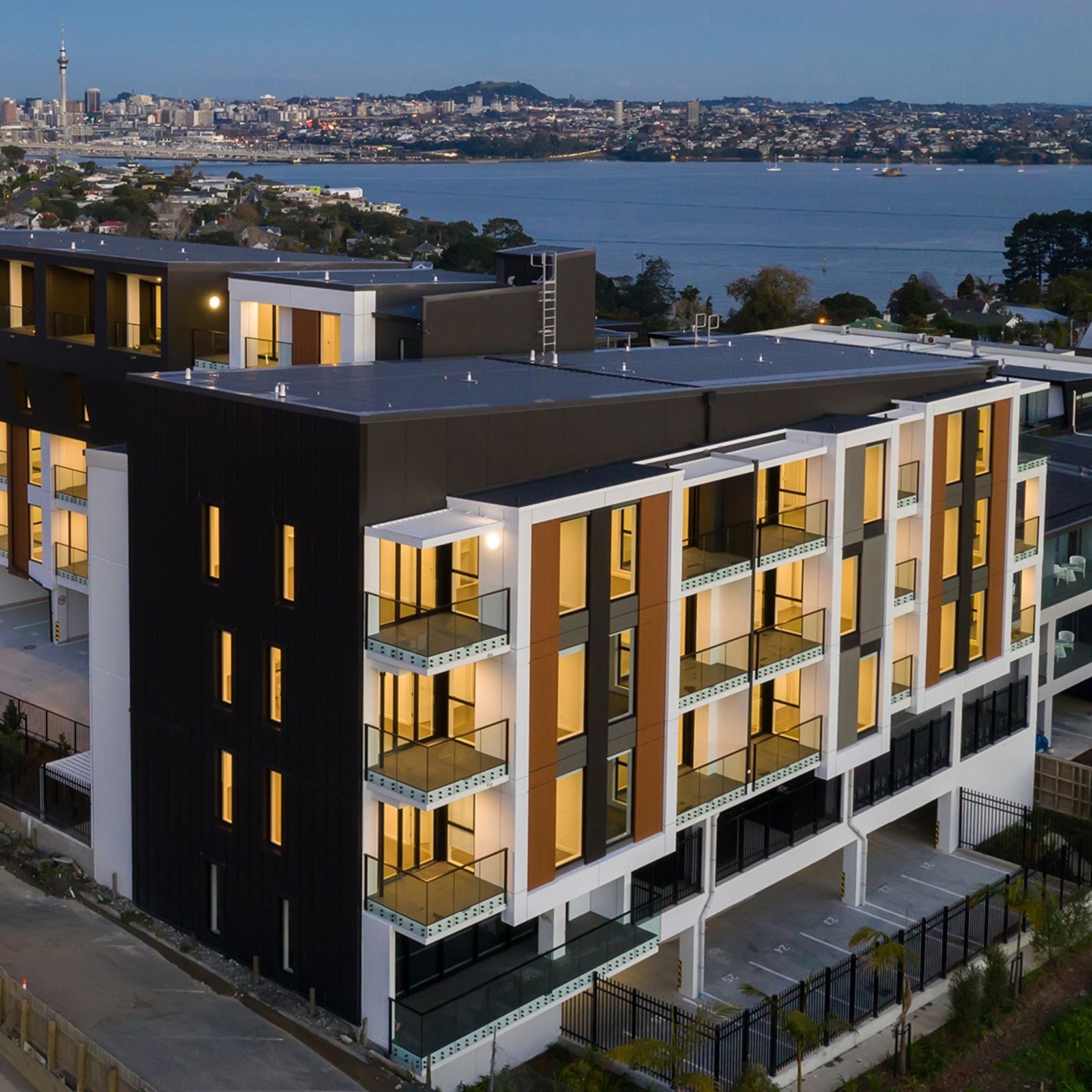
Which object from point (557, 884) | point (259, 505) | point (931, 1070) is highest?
point (259, 505)

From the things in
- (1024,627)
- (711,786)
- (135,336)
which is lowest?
(711,786)

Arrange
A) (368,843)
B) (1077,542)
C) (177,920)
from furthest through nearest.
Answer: (1077,542), (177,920), (368,843)

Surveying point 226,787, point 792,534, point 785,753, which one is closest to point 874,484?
point 792,534

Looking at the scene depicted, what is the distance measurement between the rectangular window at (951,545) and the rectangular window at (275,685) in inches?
484

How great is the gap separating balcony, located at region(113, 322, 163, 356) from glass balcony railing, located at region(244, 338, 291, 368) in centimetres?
396

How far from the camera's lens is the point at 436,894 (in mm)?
22219

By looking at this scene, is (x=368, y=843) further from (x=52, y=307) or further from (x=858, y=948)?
(x=52, y=307)

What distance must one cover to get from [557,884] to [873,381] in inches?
427

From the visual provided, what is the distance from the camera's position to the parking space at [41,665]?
116ft

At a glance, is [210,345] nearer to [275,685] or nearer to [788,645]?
→ [275,685]

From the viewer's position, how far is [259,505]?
23.1m

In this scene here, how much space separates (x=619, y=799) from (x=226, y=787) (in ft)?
18.6

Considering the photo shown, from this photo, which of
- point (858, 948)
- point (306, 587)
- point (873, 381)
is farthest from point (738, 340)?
point (306, 587)

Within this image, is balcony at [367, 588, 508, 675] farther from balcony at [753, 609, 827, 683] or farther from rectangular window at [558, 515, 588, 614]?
balcony at [753, 609, 827, 683]
